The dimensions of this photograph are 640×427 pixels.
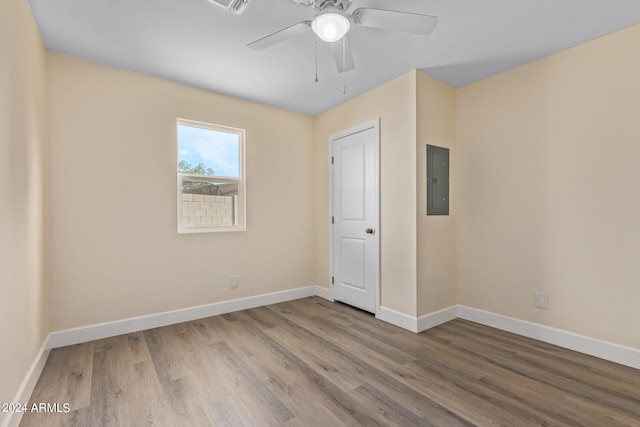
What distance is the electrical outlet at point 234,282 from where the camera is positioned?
3533 millimetres

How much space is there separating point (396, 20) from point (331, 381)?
2.38 m

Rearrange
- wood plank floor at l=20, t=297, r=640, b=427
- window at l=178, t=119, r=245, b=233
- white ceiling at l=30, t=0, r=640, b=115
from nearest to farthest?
wood plank floor at l=20, t=297, r=640, b=427, white ceiling at l=30, t=0, r=640, b=115, window at l=178, t=119, r=245, b=233

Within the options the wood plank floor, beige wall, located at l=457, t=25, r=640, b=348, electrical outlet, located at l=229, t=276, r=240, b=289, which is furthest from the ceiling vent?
electrical outlet, located at l=229, t=276, r=240, b=289

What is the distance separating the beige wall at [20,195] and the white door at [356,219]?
9.43ft

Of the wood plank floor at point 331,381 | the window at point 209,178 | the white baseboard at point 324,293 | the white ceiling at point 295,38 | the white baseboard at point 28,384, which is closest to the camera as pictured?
the white baseboard at point 28,384

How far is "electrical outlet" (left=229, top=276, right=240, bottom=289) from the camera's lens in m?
3.53

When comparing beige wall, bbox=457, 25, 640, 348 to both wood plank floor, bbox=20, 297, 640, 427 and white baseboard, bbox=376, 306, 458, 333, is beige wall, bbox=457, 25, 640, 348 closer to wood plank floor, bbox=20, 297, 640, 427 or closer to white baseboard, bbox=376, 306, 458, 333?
white baseboard, bbox=376, 306, 458, 333

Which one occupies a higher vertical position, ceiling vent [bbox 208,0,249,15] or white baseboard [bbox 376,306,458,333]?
ceiling vent [bbox 208,0,249,15]

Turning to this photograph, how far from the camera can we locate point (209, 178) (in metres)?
3.44

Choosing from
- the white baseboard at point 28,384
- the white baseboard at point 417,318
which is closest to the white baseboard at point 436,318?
the white baseboard at point 417,318

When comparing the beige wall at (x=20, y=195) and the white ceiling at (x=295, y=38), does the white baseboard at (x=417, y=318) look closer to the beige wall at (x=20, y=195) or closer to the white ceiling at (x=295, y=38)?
the white ceiling at (x=295, y=38)

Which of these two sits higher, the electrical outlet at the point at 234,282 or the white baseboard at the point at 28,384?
the electrical outlet at the point at 234,282

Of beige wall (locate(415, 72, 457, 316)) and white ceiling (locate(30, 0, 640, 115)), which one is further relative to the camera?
beige wall (locate(415, 72, 457, 316))

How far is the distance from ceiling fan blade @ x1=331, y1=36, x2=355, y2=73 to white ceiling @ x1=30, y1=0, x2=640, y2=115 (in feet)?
0.38
